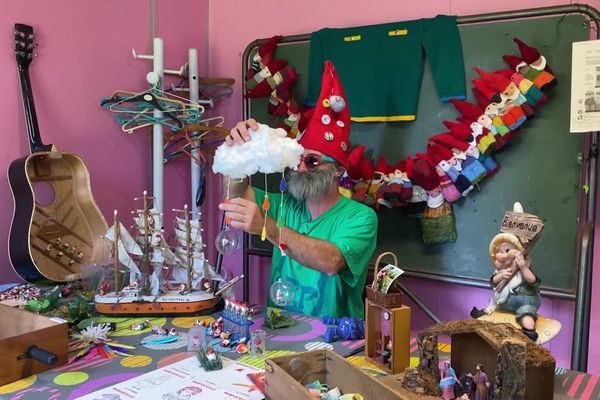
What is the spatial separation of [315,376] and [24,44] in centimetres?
154

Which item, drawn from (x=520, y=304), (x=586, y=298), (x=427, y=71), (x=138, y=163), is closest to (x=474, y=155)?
(x=427, y=71)

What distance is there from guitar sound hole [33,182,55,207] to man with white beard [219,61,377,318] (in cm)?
63

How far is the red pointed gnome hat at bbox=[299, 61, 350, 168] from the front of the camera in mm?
1866

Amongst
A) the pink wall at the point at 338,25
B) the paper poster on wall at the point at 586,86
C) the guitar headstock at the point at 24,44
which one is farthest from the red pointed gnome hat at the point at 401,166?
the guitar headstock at the point at 24,44

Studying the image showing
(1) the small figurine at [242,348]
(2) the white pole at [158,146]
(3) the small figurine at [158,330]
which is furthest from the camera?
(2) the white pole at [158,146]

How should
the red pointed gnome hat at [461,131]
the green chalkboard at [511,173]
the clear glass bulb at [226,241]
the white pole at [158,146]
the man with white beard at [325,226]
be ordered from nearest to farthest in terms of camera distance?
1. the clear glass bulb at [226,241]
2. the man with white beard at [325,226]
3. the green chalkboard at [511,173]
4. the red pointed gnome hat at [461,131]
5. the white pole at [158,146]

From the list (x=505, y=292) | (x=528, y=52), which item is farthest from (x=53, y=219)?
(x=528, y=52)

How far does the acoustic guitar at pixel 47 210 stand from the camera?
1.74m

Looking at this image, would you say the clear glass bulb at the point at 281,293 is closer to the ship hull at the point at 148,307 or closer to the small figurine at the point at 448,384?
the ship hull at the point at 148,307

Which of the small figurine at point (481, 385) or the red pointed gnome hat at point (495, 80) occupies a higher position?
the red pointed gnome hat at point (495, 80)

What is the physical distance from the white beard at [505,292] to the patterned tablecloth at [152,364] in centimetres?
14

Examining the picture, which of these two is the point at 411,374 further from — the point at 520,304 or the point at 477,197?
the point at 477,197

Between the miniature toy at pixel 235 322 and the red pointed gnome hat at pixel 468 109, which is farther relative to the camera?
the red pointed gnome hat at pixel 468 109

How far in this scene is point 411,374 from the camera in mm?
991
